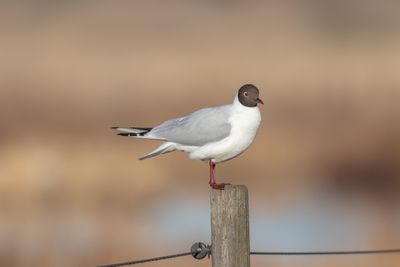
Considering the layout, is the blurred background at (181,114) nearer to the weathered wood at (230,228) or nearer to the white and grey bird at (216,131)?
the white and grey bird at (216,131)

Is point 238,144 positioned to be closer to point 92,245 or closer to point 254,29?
point 92,245

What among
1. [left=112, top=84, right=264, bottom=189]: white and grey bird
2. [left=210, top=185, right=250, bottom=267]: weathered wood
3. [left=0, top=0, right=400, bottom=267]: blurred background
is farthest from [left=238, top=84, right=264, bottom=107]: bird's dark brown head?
[left=0, top=0, right=400, bottom=267]: blurred background

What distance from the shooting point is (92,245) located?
9.62 meters

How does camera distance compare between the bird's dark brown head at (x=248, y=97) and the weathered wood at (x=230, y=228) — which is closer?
the weathered wood at (x=230, y=228)

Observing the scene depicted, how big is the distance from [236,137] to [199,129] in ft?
0.59

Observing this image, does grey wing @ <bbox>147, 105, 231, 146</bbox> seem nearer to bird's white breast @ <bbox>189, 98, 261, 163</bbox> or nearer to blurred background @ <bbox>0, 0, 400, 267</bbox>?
bird's white breast @ <bbox>189, 98, 261, 163</bbox>

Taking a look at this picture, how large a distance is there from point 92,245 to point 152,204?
42.0 inches

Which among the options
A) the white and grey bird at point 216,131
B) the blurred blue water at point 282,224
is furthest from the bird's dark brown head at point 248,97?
the blurred blue water at point 282,224

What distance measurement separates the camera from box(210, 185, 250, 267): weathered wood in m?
4.41

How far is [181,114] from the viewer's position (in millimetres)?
12242

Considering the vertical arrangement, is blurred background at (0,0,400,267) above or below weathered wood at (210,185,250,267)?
above

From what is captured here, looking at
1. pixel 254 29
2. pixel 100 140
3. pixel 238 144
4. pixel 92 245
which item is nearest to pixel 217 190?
pixel 238 144

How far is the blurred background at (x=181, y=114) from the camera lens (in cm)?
993

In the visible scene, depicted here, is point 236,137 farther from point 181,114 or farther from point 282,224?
point 181,114
